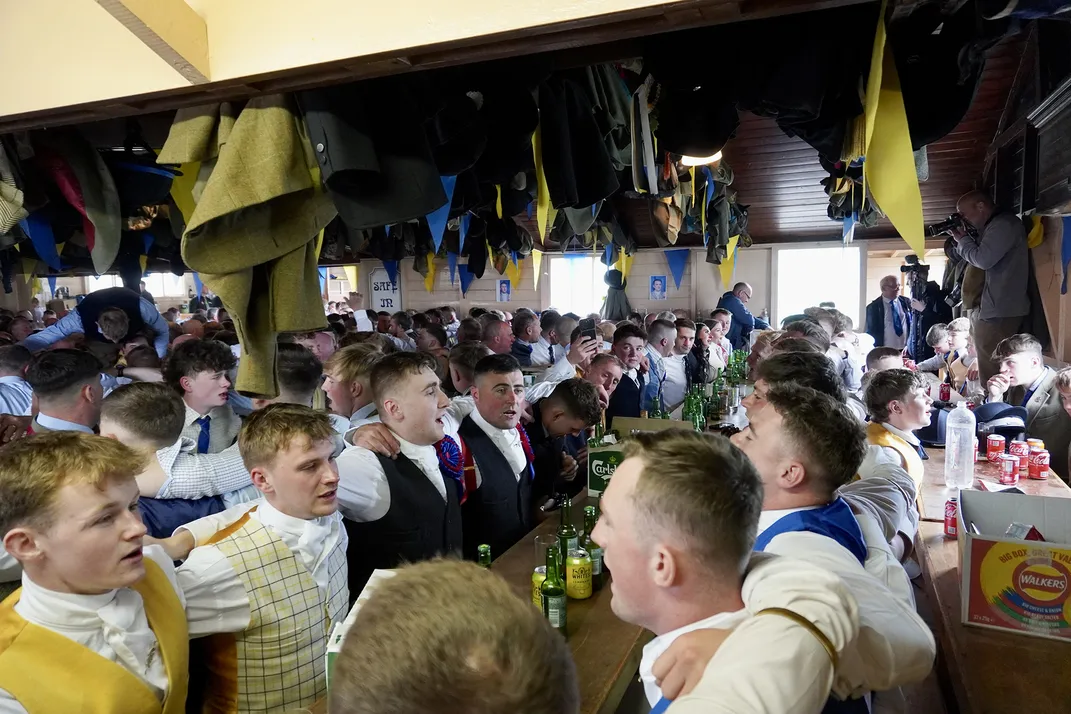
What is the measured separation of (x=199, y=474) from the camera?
2.44m

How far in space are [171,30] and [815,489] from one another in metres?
1.87

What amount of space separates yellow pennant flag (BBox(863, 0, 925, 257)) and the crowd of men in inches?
21.3

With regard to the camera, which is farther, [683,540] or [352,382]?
[352,382]

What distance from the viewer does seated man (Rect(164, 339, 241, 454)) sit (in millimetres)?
3119

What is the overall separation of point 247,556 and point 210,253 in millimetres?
755

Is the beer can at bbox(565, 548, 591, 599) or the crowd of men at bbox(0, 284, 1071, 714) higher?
the crowd of men at bbox(0, 284, 1071, 714)

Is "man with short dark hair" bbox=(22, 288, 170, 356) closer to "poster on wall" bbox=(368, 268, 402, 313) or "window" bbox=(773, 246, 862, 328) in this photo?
"poster on wall" bbox=(368, 268, 402, 313)

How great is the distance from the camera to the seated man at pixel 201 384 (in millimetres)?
3119

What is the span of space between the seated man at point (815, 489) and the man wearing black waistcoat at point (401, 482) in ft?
3.73

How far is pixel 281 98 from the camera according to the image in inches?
61.3

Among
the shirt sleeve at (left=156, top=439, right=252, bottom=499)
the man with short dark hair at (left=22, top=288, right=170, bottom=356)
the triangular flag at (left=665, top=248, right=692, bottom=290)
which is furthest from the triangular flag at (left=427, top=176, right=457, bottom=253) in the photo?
the triangular flag at (left=665, top=248, right=692, bottom=290)

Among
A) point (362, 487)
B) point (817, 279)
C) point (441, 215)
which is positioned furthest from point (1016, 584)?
point (817, 279)

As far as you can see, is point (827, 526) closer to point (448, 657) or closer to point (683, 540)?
point (683, 540)

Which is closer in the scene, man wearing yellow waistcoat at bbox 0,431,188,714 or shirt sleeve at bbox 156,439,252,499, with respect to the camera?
man wearing yellow waistcoat at bbox 0,431,188,714
